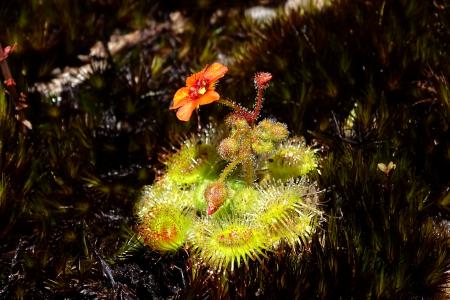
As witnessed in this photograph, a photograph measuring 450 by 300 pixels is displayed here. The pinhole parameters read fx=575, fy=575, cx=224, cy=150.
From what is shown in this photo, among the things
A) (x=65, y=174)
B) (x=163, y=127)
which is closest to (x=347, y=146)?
(x=163, y=127)

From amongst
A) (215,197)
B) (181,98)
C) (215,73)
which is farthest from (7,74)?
(215,197)

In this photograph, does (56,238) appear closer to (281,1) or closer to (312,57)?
(312,57)

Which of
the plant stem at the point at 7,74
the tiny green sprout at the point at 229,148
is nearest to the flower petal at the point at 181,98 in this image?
the tiny green sprout at the point at 229,148

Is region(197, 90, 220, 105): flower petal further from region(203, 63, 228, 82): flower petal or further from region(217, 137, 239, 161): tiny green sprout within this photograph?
region(217, 137, 239, 161): tiny green sprout

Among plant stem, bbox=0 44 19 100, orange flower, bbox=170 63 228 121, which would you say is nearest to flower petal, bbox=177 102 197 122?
orange flower, bbox=170 63 228 121

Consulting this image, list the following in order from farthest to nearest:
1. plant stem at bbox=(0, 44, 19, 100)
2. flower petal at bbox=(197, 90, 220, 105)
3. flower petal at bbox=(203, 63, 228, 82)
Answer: plant stem at bbox=(0, 44, 19, 100)
flower petal at bbox=(203, 63, 228, 82)
flower petal at bbox=(197, 90, 220, 105)

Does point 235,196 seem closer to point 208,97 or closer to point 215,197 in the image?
point 215,197

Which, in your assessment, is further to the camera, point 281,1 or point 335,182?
point 281,1

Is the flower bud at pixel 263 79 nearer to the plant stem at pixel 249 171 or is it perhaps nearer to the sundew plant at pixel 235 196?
the sundew plant at pixel 235 196
